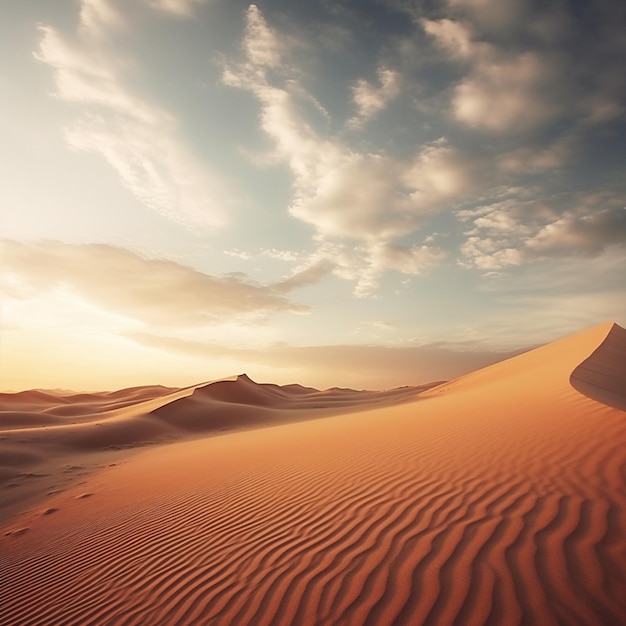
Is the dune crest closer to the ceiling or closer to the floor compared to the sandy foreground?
closer to the ceiling

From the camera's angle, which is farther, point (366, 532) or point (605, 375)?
point (605, 375)

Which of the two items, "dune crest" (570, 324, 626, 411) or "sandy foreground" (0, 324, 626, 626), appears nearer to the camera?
"sandy foreground" (0, 324, 626, 626)

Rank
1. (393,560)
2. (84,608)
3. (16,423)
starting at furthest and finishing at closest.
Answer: (16,423), (84,608), (393,560)

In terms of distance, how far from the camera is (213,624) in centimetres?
345

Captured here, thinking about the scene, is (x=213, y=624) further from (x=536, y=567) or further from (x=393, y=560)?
(x=536, y=567)

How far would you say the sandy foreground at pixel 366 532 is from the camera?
3186mm

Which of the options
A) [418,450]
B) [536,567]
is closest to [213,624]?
[536,567]

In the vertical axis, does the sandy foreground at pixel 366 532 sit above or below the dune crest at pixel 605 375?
below

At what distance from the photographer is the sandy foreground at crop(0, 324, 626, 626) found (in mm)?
3186

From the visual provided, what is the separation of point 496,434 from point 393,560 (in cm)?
419

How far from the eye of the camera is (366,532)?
4371 mm

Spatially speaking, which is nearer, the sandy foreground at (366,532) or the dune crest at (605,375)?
the sandy foreground at (366,532)

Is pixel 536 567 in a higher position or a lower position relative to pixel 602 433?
lower

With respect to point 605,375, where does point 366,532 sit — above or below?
below
